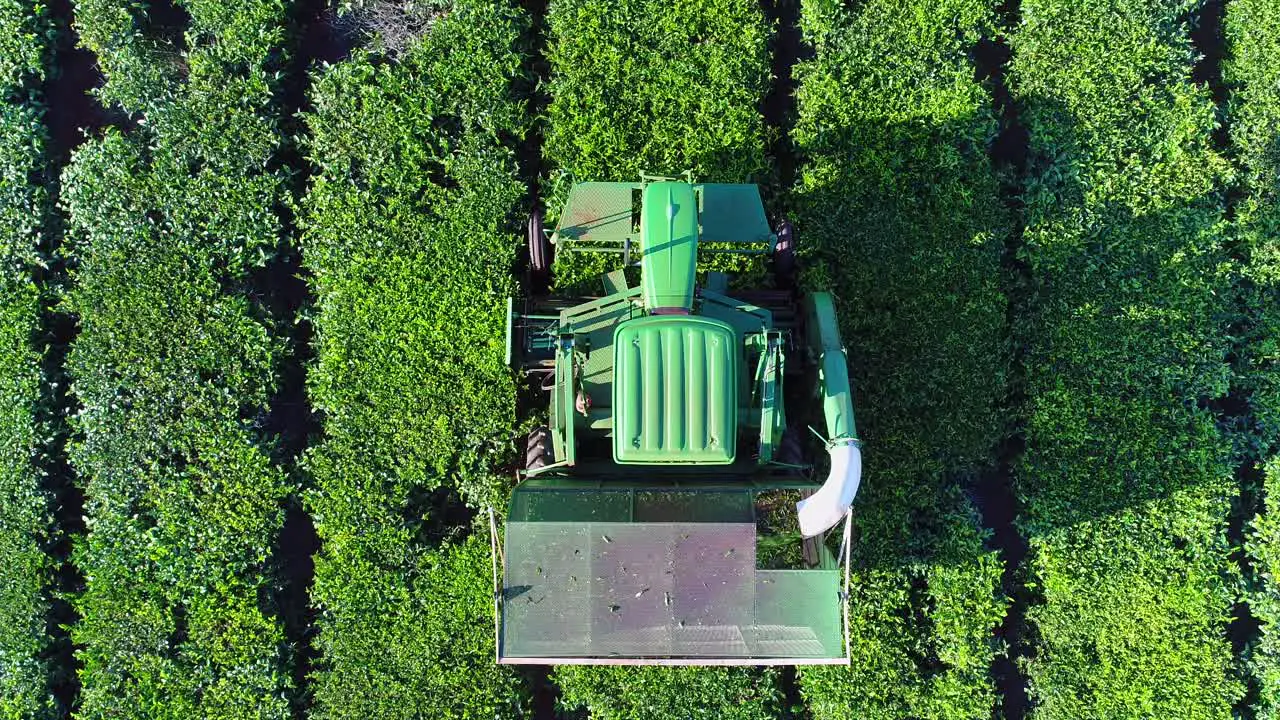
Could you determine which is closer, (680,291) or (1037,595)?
(680,291)

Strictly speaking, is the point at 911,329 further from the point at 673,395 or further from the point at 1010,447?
the point at 673,395

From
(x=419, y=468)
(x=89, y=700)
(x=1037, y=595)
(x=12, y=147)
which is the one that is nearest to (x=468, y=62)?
(x=419, y=468)

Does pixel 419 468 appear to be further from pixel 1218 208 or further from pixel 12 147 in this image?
pixel 1218 208

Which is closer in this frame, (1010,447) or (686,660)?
(686,660)

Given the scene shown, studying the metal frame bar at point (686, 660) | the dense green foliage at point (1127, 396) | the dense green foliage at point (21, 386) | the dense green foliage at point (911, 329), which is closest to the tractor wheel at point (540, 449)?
the metal frame bar at point (686, 660)

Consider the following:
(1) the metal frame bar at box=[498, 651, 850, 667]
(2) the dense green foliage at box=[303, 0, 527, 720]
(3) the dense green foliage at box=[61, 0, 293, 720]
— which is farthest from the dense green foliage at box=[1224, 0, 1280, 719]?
(3) the dense green foliage at box=[61, 0, 293, 720]

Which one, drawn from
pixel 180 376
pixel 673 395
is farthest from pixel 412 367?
pixel 673 395
